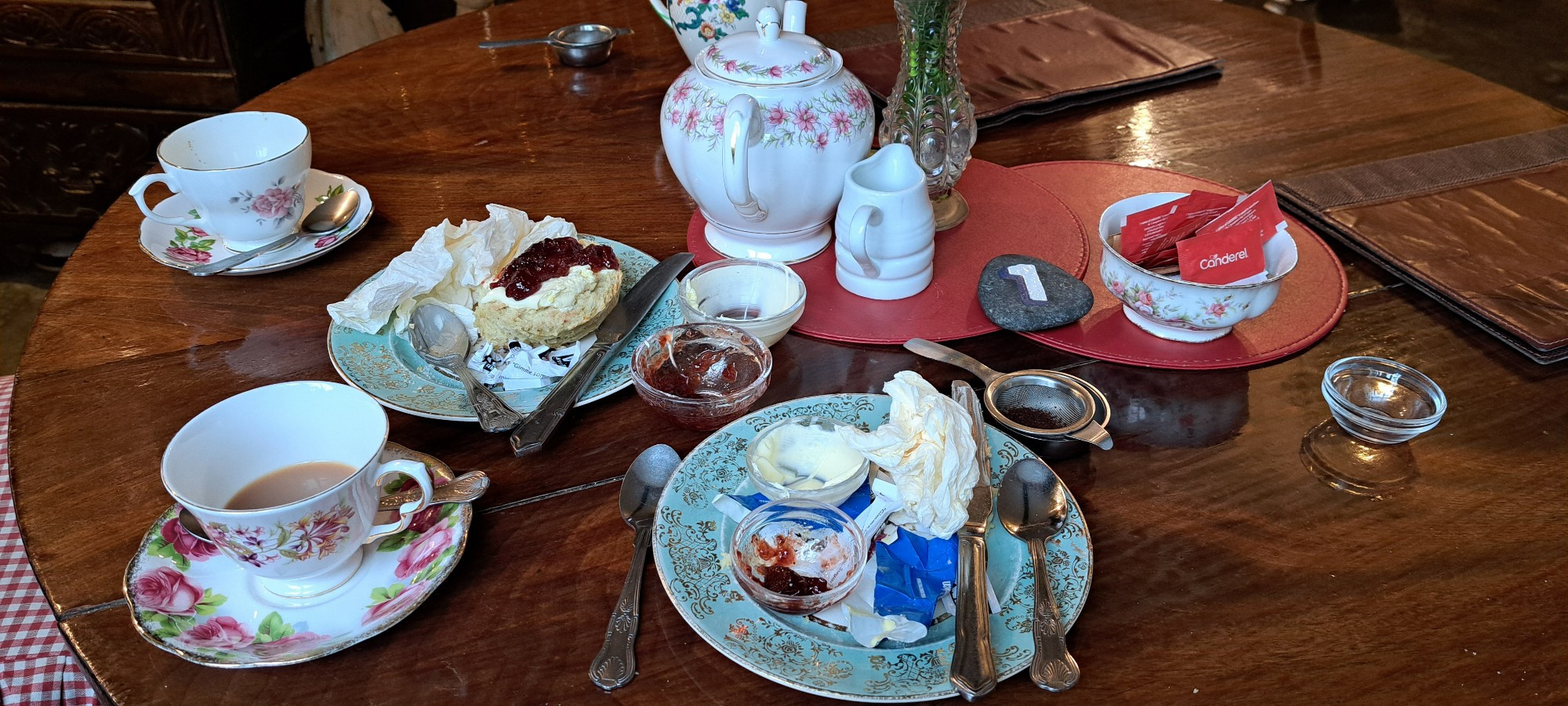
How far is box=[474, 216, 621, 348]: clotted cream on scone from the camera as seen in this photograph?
3.00 feet

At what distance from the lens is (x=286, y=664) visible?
24.7 inches

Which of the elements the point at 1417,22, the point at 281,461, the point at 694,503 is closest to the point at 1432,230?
the point at 694,503

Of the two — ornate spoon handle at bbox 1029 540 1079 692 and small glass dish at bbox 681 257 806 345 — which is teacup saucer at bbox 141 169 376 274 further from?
ornate spoon handle at bbox 1029 540 1079 692

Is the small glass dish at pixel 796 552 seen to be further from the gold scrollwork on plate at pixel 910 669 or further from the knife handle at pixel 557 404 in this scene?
the knife handle at pixel 557 404

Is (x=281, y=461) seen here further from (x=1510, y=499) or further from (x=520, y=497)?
(x=1510, y=499)

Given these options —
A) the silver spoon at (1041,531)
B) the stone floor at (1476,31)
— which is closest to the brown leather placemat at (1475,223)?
the silver spoon at (1041,531)

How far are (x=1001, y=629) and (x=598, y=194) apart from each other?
783mm

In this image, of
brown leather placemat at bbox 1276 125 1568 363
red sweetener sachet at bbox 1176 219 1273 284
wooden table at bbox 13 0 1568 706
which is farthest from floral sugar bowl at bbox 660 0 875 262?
brown leather placemat at bbox 1276 125 1568 363

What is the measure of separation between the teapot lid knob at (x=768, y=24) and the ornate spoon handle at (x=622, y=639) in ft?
1.87

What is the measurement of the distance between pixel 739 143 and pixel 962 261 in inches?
12.1

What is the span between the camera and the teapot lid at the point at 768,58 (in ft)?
3.27

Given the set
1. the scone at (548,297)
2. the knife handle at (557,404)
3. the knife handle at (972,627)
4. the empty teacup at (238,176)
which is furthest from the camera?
the empty teacup at (238,176)

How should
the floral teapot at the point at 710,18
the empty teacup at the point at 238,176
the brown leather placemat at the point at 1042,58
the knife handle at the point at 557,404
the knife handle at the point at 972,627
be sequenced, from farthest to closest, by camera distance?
the brown leather placemat at the point at 1042,58
the floral teapot at the point at 710,18
the empty teacup at the point at 238,176
the knife handle at the point at 557,404
the knife handle at the point at 972,627

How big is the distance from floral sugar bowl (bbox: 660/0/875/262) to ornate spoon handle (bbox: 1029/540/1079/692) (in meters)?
0.51
